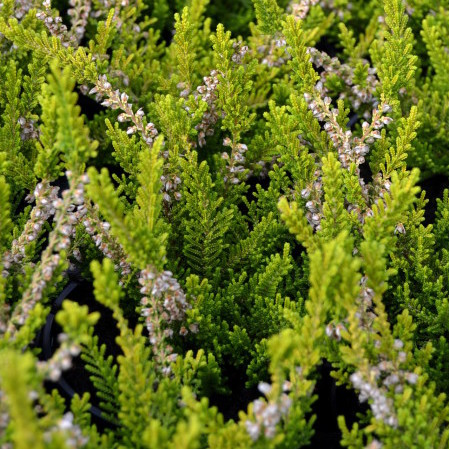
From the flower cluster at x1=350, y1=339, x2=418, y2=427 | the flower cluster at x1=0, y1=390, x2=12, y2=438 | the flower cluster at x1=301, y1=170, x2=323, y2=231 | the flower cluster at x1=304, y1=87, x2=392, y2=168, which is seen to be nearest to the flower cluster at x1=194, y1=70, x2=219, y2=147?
the flower cluster at x1=304, y1=87, x2=392, y2=168

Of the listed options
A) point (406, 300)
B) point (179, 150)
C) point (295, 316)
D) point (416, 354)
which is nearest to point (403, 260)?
point (406, 300)

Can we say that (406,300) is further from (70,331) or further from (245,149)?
(70,331)

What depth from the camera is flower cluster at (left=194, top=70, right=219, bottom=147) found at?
197 cm

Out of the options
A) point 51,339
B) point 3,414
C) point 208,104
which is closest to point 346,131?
point 208,104

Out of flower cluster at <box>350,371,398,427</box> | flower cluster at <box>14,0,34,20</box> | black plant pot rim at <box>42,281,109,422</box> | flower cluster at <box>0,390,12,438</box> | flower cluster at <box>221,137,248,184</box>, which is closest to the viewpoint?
flower cluster at <box>0,390,12,438</box>

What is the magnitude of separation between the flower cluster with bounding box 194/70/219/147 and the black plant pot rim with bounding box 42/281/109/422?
66 centimetres

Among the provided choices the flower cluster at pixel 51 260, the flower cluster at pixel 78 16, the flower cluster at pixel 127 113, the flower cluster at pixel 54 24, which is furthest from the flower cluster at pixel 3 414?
the flower cluster at pixel 78 16

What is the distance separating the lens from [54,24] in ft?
6.73

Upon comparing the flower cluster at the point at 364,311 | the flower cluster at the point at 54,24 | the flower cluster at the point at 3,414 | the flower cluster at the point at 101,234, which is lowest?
the flower cluster at the point at 364,311

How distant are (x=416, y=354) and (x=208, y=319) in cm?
57

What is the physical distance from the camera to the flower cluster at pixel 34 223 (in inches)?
65.3

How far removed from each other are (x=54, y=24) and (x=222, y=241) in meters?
0.95

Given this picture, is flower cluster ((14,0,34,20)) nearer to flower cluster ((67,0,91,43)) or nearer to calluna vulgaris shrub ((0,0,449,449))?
calluna vulgaris shrub ((0,0,449,449))

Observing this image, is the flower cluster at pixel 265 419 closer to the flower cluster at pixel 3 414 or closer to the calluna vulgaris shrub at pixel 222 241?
the calluna vulgaris shrub at pixel 222 241
